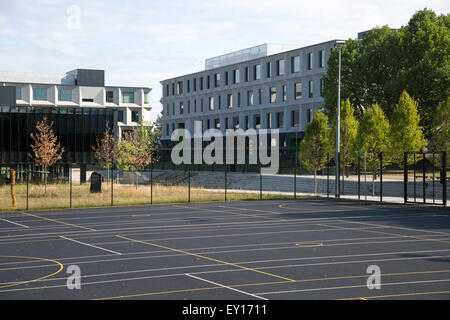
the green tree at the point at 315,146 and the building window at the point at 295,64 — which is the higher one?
the building window at the point at 295,64

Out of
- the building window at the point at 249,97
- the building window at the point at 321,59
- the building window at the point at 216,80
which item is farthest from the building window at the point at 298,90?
the building window at the point at 216,80

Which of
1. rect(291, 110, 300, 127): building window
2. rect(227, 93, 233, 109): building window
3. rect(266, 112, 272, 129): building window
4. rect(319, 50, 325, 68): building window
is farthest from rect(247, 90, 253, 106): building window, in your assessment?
rect(319, 50, 325, 68): building window

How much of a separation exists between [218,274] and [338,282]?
2943mm

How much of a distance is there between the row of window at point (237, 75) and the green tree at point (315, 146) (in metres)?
28.9

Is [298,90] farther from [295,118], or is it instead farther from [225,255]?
[225,255]

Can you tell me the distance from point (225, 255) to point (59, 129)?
155ft

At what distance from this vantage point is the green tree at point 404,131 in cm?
4475

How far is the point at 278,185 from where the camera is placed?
56719 mm

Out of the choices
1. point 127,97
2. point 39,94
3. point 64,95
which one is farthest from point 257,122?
point 39,94

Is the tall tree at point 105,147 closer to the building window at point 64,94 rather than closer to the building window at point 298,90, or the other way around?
the building window at point 298,90

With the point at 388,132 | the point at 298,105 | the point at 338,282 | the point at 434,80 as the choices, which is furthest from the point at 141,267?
the point at 298,105

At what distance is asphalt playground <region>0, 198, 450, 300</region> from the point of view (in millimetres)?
13043

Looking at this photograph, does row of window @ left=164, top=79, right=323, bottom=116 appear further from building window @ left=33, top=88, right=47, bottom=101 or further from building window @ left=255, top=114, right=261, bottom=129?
building window @ left=33, top=88, right=47, bottom=101

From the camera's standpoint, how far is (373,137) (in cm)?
4669
